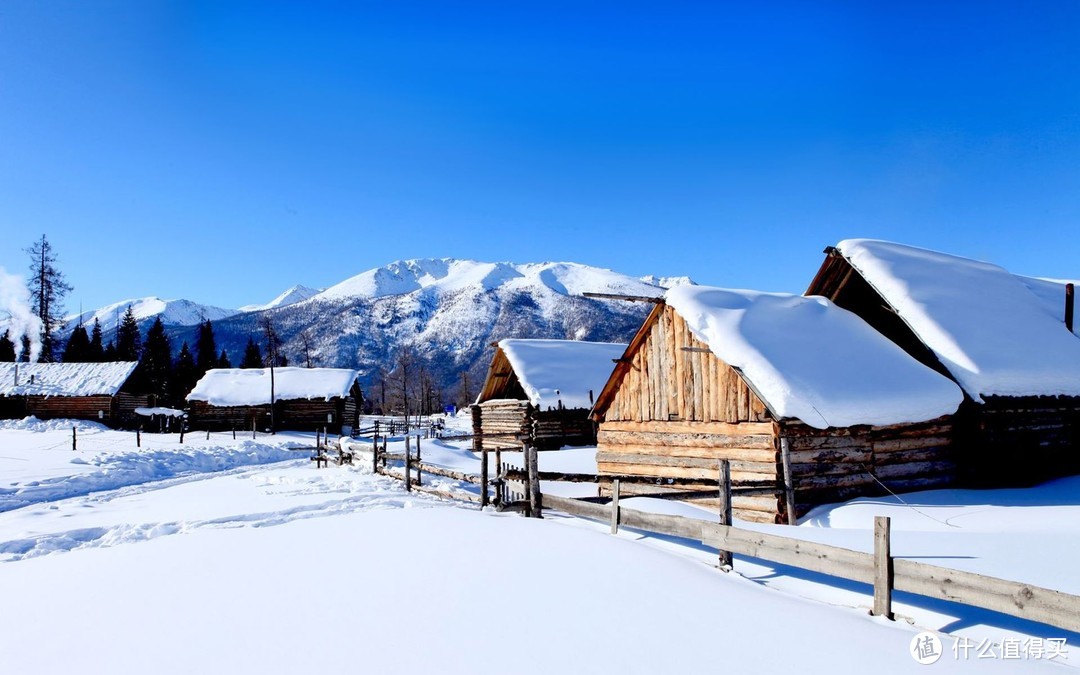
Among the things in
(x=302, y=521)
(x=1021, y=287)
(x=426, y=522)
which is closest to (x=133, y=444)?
(x=302, y=521)

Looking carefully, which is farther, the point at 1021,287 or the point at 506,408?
the point at 506,408

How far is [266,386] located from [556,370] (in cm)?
2934

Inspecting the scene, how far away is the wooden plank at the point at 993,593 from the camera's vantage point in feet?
15.0

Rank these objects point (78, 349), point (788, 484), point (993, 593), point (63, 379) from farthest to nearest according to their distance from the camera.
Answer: point (78, 349) → point (63, 379) → point (788, 484) → point (993, 593)

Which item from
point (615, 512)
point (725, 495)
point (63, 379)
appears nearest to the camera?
point (725, 495)

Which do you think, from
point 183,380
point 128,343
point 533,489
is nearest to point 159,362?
point 183,380

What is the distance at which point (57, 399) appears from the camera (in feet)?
158

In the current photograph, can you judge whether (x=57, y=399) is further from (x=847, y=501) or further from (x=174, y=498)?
(x=847, y=501)

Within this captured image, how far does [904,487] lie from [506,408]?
72.9ft

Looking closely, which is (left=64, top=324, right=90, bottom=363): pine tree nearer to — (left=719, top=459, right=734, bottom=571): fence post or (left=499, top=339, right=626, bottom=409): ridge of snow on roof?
(left=499, top=339, right=626, bottom=409): ridge of snow on roof

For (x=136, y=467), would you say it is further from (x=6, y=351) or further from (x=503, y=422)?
(x=6, y=351)

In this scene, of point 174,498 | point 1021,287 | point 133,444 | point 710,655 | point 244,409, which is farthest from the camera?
point 244,409

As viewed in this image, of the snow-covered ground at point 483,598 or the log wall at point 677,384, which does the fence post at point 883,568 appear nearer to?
the snow-covered ground at point 483,598

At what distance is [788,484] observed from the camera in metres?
11.9
